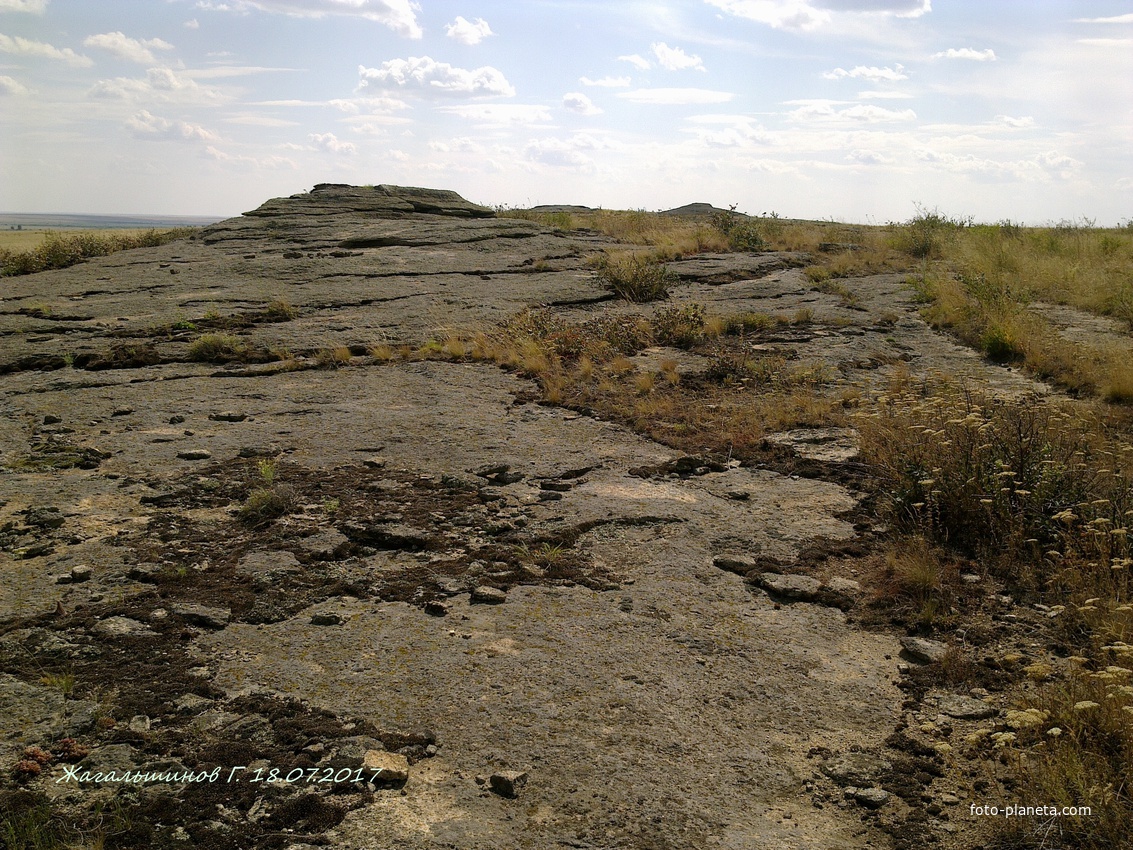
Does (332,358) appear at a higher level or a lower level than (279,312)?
lower

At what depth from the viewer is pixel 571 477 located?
525cm

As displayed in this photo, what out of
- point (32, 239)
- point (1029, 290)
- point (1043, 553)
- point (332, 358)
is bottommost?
point (1043, 553)

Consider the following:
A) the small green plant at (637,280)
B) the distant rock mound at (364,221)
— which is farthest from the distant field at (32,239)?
the small green plant at (637,280)

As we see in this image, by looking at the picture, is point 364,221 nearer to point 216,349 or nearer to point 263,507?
point 216,349

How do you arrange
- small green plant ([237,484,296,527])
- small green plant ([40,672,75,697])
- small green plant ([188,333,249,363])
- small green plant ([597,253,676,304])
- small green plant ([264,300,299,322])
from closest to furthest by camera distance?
small green plant ([40,672,75,697]), small green plant ([237,484,296,527]), small green plant ([188,333,249,363]), small green plant ([264,300,299,322]), small green plant ([597,253,676,304])

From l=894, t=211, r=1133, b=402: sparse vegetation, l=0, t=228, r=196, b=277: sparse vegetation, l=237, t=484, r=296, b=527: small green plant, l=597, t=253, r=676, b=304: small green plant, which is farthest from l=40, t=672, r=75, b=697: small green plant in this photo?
l=0, t=228, r=196, b=277: sparse vegetation

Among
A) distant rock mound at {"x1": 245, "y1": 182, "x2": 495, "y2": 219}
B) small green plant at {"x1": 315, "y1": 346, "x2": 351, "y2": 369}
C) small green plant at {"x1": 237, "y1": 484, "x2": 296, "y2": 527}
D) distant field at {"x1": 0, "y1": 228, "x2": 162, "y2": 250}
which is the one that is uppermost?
distant rock mound at {"x1": 245, "y1": 182, "x2": 495, "y2": 219}

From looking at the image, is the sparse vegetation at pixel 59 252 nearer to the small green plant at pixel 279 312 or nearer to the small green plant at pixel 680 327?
the small green plant at pixel 279 312

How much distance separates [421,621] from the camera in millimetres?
3508

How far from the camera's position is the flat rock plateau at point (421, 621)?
2477 millimetres

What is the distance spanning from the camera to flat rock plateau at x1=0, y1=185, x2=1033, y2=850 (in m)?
2.48

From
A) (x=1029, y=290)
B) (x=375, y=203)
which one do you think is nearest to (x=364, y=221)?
(x=375, y=203)

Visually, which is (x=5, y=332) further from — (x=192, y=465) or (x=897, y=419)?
(x=897, y=419)

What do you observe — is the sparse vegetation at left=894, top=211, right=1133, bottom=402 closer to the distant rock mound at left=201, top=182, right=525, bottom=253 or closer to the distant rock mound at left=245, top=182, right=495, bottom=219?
the distant rock mound at left=201, top=182, right=525, bottom=253
